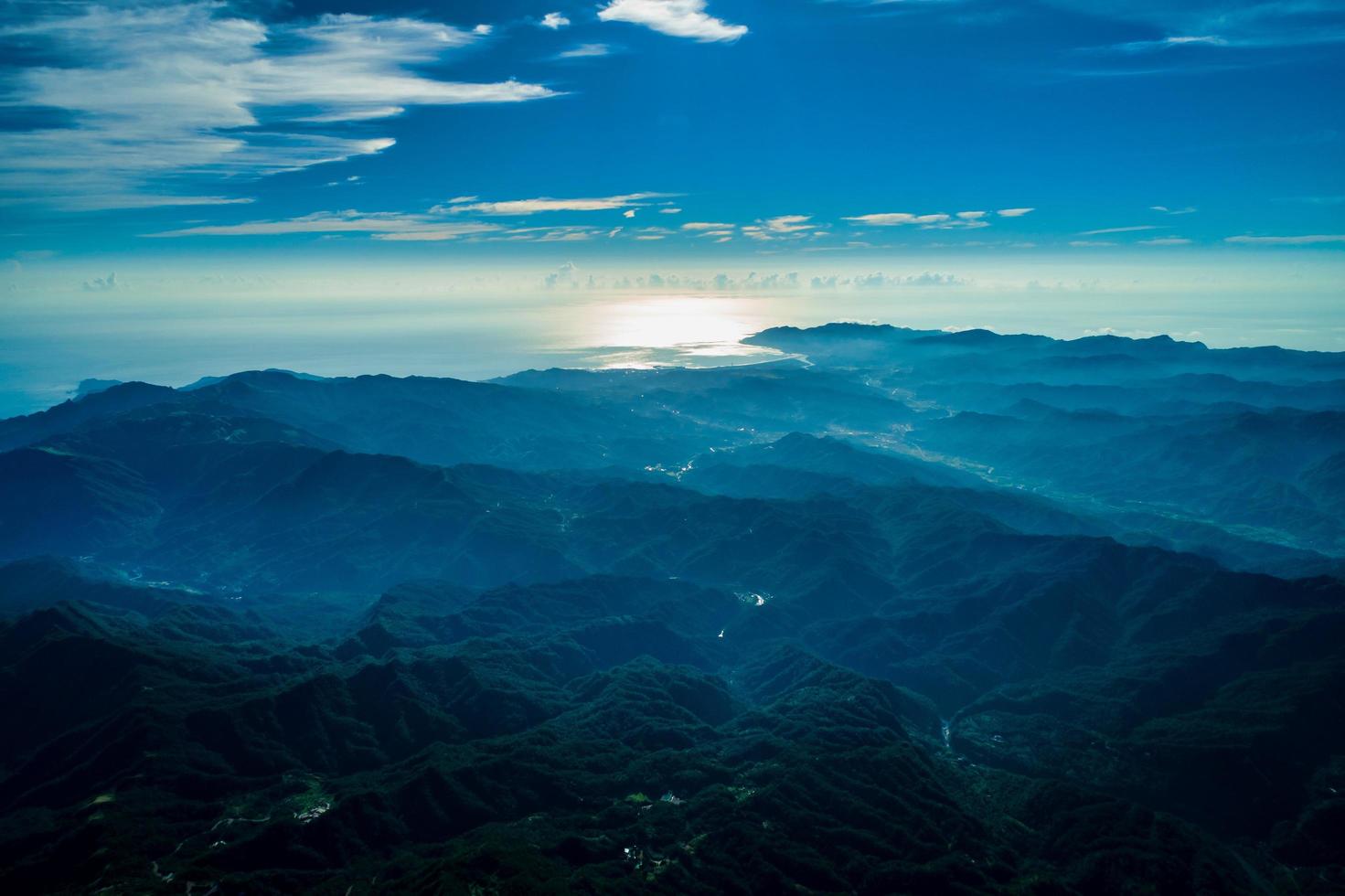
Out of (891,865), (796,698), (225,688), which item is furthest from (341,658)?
(891,865)

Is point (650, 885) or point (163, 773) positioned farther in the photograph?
point (163, 773)

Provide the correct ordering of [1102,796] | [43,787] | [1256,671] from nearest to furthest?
[43,787]
[1102,796]
[1256,671]

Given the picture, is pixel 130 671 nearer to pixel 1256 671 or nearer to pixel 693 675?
pixel 693 675

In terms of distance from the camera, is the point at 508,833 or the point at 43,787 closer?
the point at 508,833

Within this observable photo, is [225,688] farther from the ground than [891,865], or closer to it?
farther from the ground

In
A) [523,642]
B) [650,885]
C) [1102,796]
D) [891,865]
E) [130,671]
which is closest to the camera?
[650,885]

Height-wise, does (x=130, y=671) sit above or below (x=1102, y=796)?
above

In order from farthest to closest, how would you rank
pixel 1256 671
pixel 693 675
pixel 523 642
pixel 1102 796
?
pixel 523 642, pixel 693 675, pixel 1256 671, pixel 1102 796

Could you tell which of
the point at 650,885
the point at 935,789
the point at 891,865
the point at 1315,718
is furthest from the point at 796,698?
the point at 1315,718

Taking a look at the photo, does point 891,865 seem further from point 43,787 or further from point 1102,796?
point 43,787
